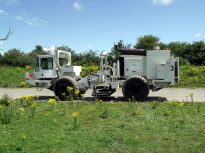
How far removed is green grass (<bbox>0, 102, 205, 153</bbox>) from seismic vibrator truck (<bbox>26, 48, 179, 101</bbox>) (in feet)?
15.8

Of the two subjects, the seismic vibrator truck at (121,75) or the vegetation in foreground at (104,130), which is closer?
the vegetation in foreground at (104,130)

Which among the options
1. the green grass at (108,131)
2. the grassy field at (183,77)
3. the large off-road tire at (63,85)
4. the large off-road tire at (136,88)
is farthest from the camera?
the grassy field at (183,77)

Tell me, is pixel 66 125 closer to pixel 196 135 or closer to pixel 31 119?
pixel 31 119

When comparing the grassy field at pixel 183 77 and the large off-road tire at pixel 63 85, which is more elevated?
the grassy field at pixel 183 77

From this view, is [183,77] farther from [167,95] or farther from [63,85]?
[63,85]

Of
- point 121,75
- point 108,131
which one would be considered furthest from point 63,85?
point 108,131

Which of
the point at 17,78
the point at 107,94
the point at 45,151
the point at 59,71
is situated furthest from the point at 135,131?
the point at 17,78

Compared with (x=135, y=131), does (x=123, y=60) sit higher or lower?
higher

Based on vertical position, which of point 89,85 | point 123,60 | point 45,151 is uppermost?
point 123,60

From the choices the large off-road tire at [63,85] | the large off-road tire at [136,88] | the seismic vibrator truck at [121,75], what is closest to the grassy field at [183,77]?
the seismic vibrator truck at [121,75]

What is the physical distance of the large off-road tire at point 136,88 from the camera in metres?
18.5

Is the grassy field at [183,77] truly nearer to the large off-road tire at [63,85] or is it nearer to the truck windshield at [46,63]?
the truck windshield at [46,63]

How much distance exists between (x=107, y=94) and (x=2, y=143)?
10770 mm

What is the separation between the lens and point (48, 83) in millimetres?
20359
